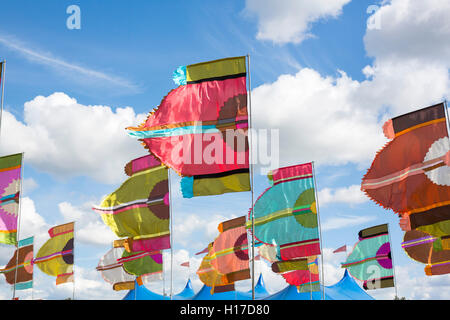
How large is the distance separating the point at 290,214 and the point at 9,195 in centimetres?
1295

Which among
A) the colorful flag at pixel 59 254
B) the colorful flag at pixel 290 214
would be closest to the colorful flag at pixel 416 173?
the colorful flag at pixel 290 214

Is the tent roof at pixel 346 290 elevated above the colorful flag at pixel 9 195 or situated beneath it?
situated beneath

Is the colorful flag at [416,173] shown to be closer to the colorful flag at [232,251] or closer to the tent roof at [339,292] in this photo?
the colorful flag at [232,251]

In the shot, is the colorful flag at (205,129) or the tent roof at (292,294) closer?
the colorful flag at (205,129)

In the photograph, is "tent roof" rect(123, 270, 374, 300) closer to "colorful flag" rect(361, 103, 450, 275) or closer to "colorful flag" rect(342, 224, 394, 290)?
"colorful flag" rect(342, 224, 394, 290)

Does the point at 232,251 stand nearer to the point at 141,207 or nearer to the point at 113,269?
the point at 141,207

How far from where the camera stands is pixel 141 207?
76.5 ft

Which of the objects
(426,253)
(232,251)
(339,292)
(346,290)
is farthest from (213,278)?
(346,290)

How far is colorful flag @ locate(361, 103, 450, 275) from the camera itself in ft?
47.9

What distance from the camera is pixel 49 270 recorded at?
132ft

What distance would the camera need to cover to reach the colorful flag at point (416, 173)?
575 inches

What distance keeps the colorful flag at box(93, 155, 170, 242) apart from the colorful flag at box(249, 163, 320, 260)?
4766mm

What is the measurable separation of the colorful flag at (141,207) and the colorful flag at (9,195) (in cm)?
395
